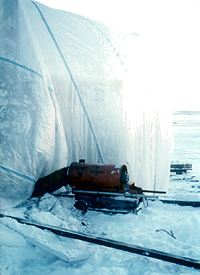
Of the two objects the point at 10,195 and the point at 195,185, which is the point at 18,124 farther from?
the point at 195,185

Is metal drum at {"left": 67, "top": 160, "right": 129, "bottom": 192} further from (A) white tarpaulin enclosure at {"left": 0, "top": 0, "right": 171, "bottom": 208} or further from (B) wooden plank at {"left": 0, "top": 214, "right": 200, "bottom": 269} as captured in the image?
(B) wooden plank at {"left": 0, "top": 214, "right": 200, "bottom": 269}

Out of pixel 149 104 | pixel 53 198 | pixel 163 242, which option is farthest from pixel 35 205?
pixel 149 104

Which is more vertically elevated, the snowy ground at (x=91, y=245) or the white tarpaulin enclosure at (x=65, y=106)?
the white tarpaulin enclosure at (x=65, y=106)

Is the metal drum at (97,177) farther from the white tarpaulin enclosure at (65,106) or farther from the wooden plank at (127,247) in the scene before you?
the wooden plank at (127,247)

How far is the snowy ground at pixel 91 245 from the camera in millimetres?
2650

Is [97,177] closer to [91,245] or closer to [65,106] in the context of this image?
[91,245]

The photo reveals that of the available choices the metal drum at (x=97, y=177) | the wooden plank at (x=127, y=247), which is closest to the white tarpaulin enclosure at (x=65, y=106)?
the metal drum at (x=97, y=177)

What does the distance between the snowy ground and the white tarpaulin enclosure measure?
0.72m

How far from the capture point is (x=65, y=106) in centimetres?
520

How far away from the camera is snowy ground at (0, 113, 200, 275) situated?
265cm

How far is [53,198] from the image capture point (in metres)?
4.11

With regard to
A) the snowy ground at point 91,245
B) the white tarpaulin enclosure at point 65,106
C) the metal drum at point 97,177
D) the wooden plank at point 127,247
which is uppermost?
the white tarpaulin enclosure at point 65,106

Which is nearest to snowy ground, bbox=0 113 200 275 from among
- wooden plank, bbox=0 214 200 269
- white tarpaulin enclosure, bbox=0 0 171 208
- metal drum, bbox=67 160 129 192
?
wooden plank, bbox=0 214 200 269

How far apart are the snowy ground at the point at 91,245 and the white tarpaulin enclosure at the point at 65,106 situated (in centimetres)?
72
